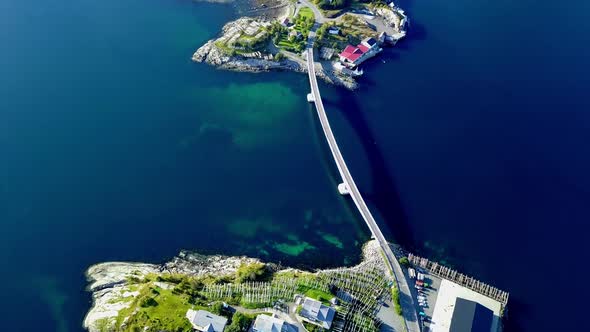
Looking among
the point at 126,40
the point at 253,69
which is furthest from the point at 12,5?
the point at 253,69

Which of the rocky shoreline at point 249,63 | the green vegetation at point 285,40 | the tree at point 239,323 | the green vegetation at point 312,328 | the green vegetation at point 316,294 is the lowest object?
the tree at point 239,323

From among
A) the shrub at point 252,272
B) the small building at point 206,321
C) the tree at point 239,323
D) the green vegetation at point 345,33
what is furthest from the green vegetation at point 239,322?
the green vegetation at point 345,33

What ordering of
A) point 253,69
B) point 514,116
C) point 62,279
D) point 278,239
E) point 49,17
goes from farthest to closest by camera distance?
1. point 49,17
2. point 253,69
3. point 514,116
4. point 278,239
5. point 62,279

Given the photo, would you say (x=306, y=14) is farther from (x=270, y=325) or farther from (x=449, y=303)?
(x=270, y=325)

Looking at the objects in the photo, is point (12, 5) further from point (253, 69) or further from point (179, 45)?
point (253, 69)

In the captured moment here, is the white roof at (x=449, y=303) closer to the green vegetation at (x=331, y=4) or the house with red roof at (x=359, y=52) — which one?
the house with red roof at (x=359, y=52)

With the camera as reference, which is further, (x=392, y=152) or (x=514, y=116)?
(x=514, y=116)

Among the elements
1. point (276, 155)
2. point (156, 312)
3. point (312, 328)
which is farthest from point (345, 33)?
point (156, 312)
